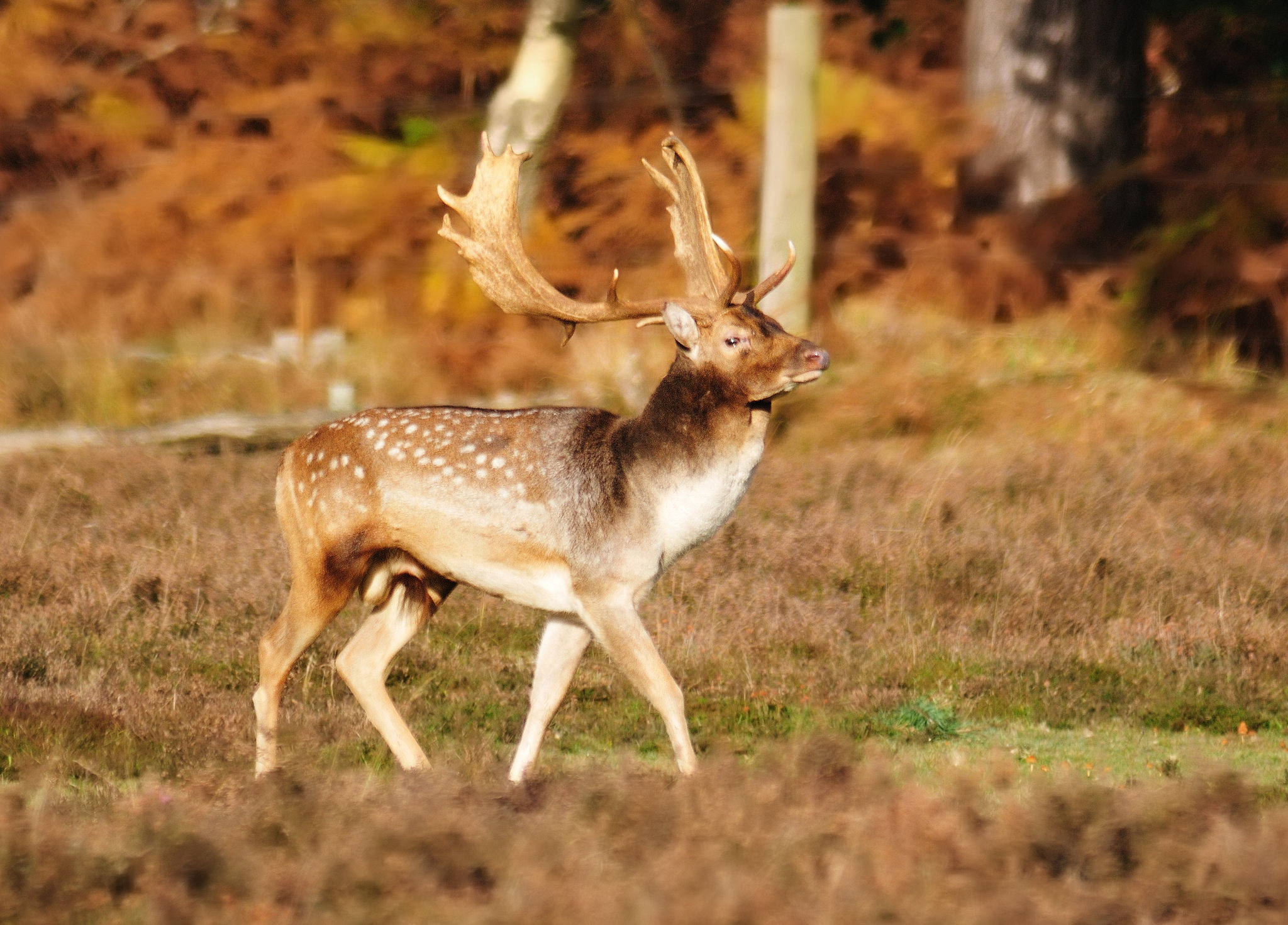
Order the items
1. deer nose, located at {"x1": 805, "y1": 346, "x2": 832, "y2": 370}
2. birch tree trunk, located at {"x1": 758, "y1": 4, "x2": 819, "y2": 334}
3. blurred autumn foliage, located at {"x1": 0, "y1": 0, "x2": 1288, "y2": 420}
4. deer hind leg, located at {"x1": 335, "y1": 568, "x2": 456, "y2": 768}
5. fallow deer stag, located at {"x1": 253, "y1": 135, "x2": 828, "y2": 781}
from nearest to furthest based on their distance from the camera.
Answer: deer nose, located at {"x1": 805, "y1": 346, "x2": 832, "y2": 370}
fallow deer stag, located at {"x1": 253, "y1": 135, "x2": 828, "y2": 781}
deer hind leg, located at {"x1": 335, "y1": 568, "x2": 456, "y2": 768}
birch tree trunk, located at {"x1": 758, "y1": 4, "x2": 819, "y2": 334}
blurred autumn foliage, located at {"x1": 0, "y1": 0, "x2": 1288, "y2": 420}

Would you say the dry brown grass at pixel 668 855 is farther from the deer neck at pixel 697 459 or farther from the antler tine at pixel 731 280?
the antler tine at pixel 731 280

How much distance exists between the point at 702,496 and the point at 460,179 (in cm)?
972

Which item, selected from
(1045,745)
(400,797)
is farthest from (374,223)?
(400,797)

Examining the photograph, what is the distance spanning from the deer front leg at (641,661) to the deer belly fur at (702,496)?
1.00 ft

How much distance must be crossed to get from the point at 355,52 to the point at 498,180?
36.0ft

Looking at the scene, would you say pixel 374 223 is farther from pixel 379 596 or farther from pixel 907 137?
pixel 379 596

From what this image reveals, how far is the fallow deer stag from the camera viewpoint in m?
6.38

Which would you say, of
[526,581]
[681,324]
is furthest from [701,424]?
[526,581]

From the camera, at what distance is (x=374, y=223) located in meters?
15.6

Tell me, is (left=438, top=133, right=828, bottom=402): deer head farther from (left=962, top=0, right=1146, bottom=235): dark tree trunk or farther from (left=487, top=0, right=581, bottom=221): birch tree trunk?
(left=487, top=0, right=581, bottom=221): birch tree trunk

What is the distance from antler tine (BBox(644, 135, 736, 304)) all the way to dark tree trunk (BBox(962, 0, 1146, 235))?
686 cm

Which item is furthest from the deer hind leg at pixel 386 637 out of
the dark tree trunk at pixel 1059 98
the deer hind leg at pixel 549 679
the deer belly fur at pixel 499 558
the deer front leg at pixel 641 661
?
the dark tree trunk at pixel 1059 98

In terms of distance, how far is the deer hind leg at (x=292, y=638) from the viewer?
258 inches

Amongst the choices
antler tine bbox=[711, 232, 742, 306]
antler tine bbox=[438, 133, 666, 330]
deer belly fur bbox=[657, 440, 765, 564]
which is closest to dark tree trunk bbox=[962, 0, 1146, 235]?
antler tine bbox=[438, 133, 666, 330]
